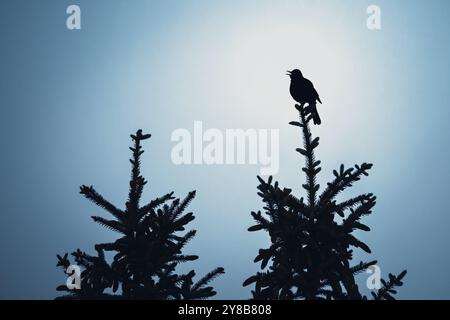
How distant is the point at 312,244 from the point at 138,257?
1.98 metres

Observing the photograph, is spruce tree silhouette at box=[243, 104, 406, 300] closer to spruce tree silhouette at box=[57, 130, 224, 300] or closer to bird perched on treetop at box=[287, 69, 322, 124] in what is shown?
spruce tree silhouette at box=[57, 130, 224, 300]

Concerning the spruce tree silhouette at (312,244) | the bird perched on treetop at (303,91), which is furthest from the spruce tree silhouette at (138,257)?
the bird perched on treetop at (303,91)

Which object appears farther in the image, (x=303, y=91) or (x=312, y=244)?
(x=303, y=91)

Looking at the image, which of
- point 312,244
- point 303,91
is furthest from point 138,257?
point 303,91

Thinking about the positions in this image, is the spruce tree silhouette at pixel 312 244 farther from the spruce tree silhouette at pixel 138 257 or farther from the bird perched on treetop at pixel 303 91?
the bird perched on treetop at pixel 303 91

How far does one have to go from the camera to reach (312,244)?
3898 mm

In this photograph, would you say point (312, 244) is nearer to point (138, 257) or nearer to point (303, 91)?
point (138, 257)

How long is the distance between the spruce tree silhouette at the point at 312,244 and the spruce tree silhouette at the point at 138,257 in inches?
31.3

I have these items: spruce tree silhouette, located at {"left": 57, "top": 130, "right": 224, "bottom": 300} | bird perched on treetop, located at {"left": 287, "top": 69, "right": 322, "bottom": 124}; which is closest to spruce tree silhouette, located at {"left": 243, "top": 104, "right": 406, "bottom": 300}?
spruce tree silhouette, located at {"left": 57, "top": 130, "right": 224, "bottom": 300}

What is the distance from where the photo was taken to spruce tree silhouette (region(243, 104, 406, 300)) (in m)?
3.80

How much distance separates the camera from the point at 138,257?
13.5 feet

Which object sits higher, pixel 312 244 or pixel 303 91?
pixel 303 91
